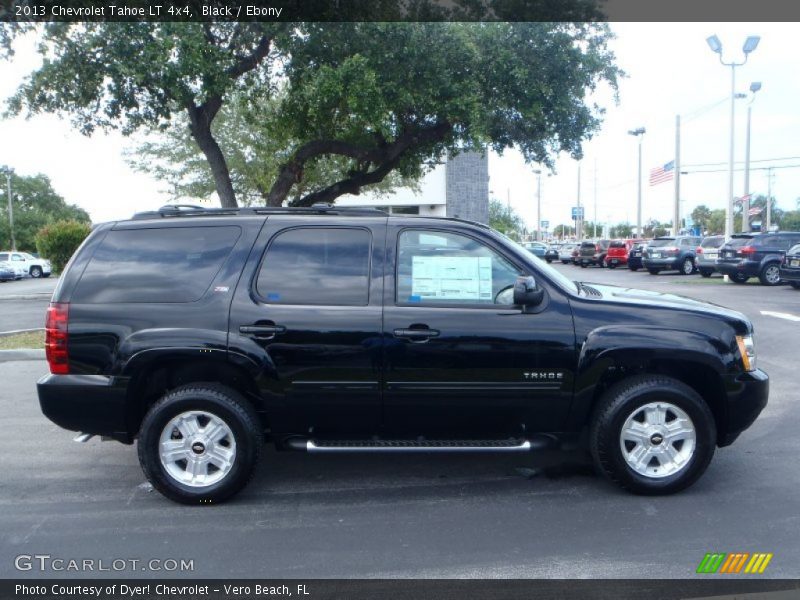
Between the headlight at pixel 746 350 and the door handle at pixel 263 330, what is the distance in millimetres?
3089

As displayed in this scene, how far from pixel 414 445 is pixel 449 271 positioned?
3.94 ft

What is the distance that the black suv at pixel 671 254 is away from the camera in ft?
96.2

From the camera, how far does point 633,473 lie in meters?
4.84

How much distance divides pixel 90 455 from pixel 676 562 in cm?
457

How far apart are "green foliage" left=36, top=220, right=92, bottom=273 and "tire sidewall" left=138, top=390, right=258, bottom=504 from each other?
3808cm

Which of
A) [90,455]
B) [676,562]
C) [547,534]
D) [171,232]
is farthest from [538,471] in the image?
[90,455]

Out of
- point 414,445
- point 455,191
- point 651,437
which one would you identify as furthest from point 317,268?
point 455,191

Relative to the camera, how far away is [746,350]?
16.2ft

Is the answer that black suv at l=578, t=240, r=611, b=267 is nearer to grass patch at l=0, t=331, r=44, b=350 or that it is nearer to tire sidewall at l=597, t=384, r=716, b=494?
grass patch at l=0, t=331, r=44, b=350

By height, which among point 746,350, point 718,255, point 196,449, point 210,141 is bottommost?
point 196,449

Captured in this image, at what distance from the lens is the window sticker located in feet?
16.0

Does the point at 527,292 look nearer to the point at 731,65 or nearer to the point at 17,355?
the point at 17,355

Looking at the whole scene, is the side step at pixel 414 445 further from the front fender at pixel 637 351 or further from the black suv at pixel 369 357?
the front fender at pixel 637 351

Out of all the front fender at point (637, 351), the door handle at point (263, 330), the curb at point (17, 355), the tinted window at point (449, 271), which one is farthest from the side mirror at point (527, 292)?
the curb at point (17, 355)
